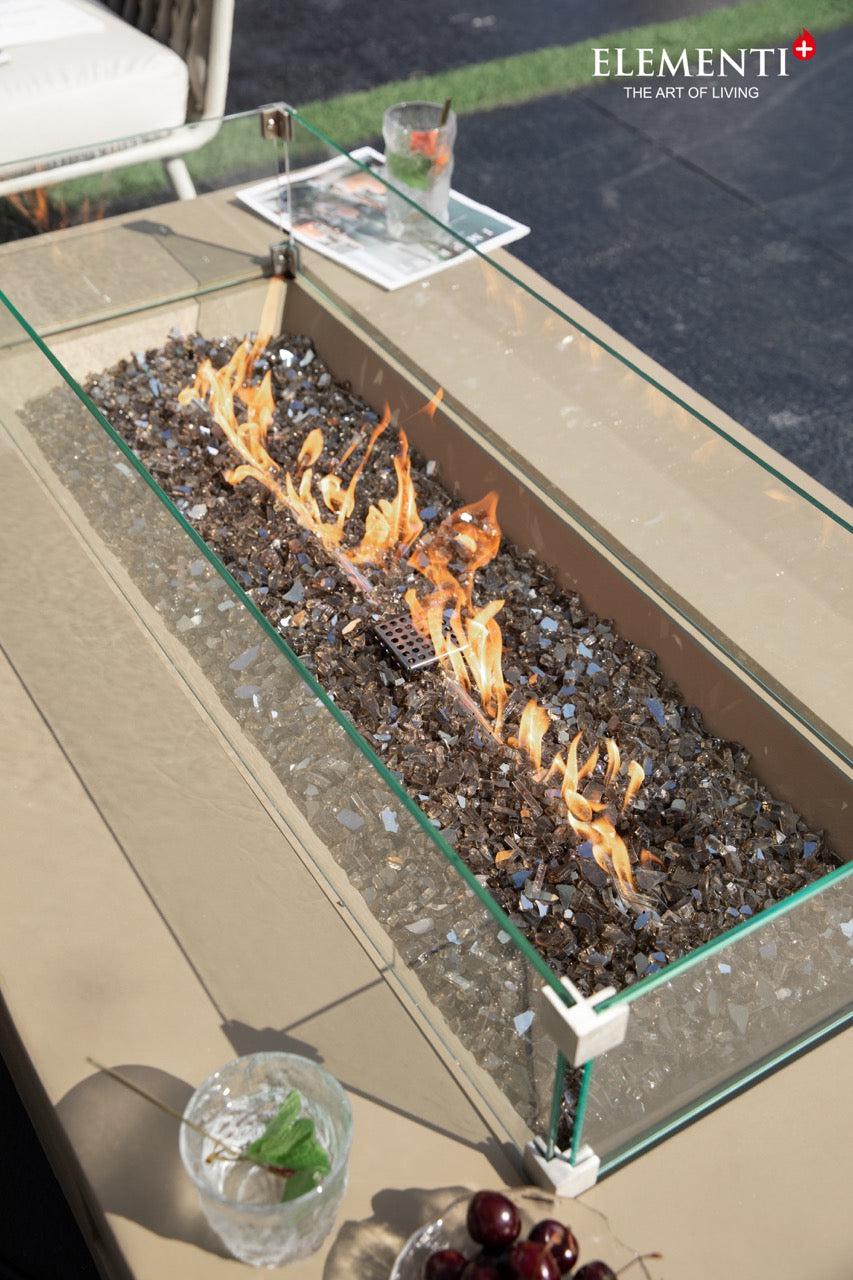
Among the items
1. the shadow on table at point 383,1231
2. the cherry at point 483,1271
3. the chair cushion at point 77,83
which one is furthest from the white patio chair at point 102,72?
the cherry at point 483,1271

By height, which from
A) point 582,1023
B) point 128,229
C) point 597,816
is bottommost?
point 597,816

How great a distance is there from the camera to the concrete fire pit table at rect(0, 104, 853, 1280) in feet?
4.22

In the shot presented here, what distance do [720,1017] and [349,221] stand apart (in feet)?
5.08

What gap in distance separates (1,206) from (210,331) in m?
0.40

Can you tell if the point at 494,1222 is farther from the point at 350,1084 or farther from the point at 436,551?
the point at 436,551

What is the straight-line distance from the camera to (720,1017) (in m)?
1.28

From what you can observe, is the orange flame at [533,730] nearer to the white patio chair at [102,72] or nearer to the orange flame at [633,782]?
the orange flame at [633,782]

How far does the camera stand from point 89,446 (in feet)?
5.71

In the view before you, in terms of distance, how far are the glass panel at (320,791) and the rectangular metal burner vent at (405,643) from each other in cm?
35

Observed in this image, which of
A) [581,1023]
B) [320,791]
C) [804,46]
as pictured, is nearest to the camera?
[581,1023]

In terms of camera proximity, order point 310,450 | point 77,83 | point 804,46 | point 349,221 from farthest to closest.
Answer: point 804,46, point 77,83, point 349,221, point 310,450

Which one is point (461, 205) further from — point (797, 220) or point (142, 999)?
point (142, 999)

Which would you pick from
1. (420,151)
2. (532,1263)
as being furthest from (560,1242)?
(420,151)

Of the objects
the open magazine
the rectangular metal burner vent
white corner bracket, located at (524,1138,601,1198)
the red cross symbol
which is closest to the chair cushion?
the open magazine
